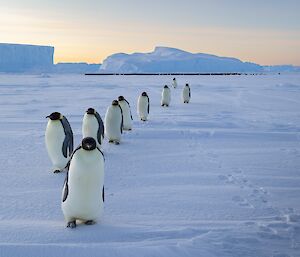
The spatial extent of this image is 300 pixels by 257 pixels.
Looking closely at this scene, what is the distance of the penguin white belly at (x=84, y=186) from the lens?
333 centimetres

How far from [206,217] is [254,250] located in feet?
2.55

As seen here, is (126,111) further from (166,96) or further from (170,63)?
(170,63)

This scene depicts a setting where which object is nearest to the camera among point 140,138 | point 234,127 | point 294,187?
point 294,187

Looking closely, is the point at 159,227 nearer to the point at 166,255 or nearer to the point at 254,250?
the point at 166,255

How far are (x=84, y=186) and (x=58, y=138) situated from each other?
6.68 ft

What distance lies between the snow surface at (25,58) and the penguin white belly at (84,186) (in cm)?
10974

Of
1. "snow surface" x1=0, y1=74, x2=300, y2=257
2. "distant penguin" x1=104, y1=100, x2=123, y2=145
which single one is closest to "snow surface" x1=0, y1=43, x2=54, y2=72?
"distant penguin" x1=104, y1=100, x2=123, y2=145

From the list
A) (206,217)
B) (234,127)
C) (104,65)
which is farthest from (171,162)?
(104,65)

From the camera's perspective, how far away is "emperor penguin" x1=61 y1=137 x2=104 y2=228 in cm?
333

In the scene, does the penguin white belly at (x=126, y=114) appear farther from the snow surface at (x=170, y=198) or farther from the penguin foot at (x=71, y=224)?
Answer: the penguin foot at (x=71, y=224)

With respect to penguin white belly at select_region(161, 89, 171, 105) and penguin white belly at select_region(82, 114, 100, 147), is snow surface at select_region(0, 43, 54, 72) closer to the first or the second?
penguin white belly at select_region(161, 89, 171, 105)

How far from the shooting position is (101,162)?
3.41 meters

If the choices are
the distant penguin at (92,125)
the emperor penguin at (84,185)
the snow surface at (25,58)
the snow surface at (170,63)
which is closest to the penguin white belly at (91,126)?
the distant penguin at (92,125)

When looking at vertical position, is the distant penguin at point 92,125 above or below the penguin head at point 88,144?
below
